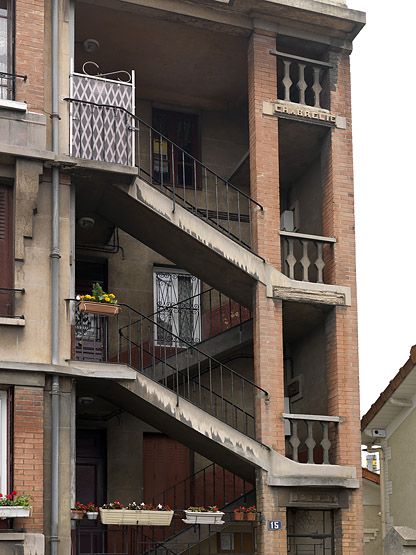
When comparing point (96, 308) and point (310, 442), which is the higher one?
point (96, 308)

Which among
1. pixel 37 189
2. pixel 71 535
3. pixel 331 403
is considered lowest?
pixel 71 535

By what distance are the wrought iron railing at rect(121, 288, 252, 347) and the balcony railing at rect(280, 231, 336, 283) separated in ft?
7.81

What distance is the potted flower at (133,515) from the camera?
19891 mm

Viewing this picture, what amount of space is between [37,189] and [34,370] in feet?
11.0

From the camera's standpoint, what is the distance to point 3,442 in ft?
63.7

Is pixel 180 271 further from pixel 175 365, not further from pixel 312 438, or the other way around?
pixel 312 438

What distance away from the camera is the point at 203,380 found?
25.6m

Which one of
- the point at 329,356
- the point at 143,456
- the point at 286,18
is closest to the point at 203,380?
the point at 143,456

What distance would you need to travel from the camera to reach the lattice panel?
2134cm

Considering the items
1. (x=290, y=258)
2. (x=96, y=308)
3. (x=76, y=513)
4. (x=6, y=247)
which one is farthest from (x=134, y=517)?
(x=290, y=258)

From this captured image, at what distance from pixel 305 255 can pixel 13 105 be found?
683cm

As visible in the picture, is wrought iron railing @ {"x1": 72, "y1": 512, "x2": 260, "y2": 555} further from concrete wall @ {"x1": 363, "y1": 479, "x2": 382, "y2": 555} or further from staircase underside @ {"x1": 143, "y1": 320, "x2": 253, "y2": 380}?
concrete wall @ {"x1": 363, "y1": 479, "x2": 382, "y2": 555}

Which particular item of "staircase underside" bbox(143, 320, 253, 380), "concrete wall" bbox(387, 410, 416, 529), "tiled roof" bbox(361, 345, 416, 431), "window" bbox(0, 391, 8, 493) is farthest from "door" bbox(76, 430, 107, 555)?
"concrete wall" bbox(387, 410, 416, 529)

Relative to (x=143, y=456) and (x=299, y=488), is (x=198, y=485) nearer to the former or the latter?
(x=143, y=456)
